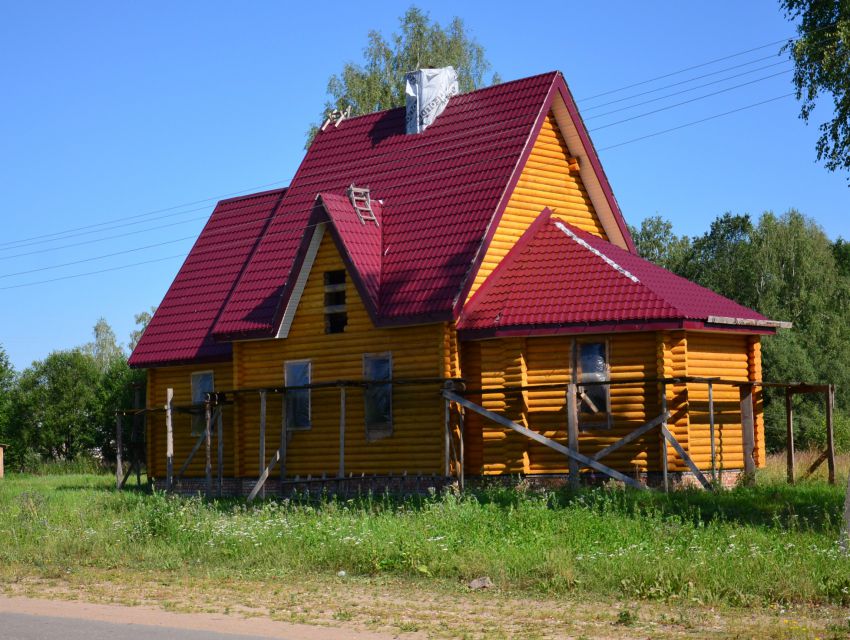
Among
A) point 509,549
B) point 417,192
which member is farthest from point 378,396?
point 509,549

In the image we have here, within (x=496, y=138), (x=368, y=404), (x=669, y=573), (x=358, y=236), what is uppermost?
(x=496, y=138)

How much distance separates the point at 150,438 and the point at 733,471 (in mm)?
16071

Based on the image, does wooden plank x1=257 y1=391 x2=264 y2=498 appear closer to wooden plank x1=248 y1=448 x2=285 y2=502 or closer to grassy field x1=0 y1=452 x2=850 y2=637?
wooden plank x1=248 y1=448 x2=285 y2=502

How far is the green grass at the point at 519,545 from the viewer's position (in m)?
13.0

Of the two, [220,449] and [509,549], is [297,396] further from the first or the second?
[509,549]

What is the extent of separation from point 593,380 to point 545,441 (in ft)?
6.03

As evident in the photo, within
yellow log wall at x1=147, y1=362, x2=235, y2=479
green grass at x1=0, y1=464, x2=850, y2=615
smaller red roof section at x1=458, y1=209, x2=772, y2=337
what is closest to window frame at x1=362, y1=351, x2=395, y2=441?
Result: smaller red roof section at x1=458, y1=209, x2=772, y2=337

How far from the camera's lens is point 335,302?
27.5 m

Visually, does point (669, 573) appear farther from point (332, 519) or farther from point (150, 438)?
point (150, 438)

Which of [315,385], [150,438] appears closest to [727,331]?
[315,385]

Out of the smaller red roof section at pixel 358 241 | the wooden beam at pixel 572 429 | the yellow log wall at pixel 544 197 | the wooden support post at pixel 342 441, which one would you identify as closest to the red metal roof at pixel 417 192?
the smaller red roof section at pixel 358 241

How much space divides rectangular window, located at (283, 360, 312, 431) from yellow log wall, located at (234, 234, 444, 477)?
0.56 ft

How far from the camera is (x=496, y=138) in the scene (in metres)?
27.8

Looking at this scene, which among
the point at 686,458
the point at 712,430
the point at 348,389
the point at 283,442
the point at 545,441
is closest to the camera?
the point at 686,458
